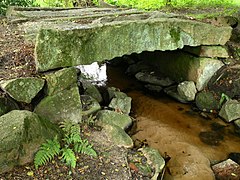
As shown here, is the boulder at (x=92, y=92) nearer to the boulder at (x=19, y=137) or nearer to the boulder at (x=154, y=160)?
the boulder at (x=154, y=160)

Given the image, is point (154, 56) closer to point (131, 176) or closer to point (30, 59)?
point (30, 59)

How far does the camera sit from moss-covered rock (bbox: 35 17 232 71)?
494 centimetres

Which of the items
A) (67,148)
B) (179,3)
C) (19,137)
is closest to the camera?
(19,137)

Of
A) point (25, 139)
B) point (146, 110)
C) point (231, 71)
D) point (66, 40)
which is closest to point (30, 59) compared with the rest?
point (66, 40)

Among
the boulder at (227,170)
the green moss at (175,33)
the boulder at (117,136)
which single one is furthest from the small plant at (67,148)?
the green moss at (175,33)

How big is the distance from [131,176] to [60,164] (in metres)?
1.11

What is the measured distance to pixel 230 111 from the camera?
23.1ft

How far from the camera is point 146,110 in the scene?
301 inches

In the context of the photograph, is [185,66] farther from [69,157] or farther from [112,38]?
[69,157]

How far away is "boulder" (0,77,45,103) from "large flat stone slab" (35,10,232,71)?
31 cm

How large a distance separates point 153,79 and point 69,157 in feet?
17.9

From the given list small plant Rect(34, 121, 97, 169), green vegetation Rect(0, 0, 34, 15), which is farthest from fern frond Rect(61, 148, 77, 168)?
green vegetation Rect(0, 0, 34, 15)

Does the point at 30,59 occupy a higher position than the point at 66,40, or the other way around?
the point at 66,40

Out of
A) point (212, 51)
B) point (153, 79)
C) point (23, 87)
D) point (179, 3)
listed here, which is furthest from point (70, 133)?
point (179, 3)
